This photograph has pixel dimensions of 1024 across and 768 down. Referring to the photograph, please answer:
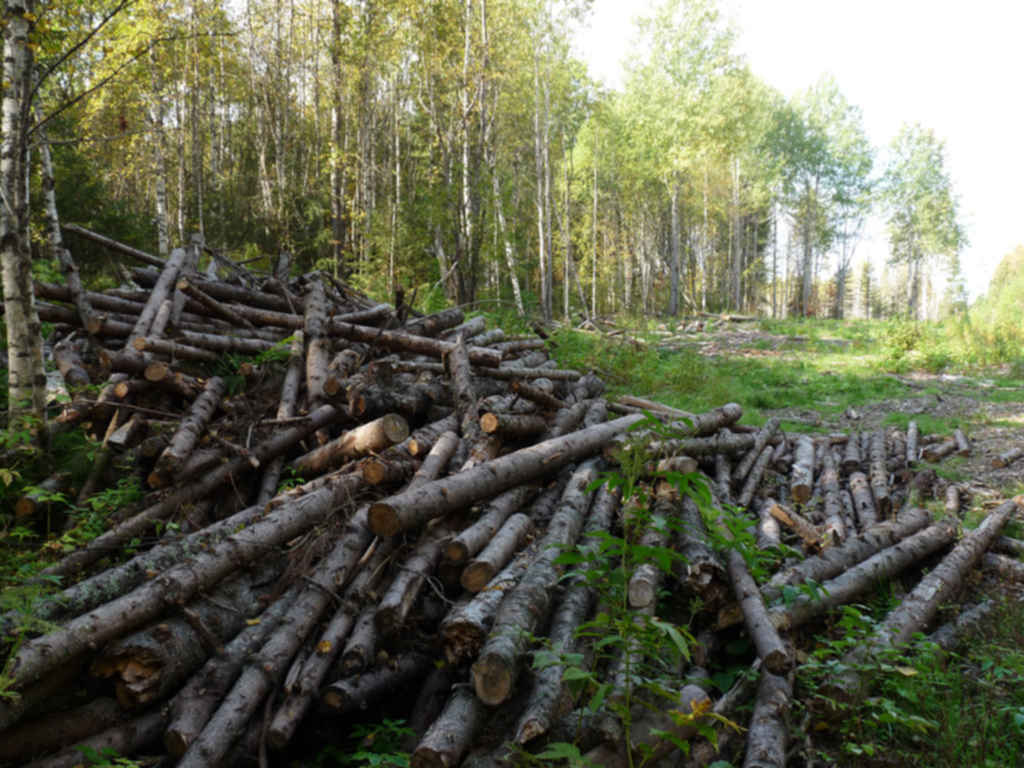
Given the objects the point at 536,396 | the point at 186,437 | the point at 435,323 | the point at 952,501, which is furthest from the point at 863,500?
the point at 186,437

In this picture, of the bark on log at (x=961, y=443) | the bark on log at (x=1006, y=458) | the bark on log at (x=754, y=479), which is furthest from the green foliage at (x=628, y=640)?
the bark on log at (x=961, y=443)

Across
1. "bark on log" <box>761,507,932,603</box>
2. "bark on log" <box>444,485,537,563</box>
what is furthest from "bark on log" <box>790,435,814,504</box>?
"bark on log" <box>444,485,537,563</box>

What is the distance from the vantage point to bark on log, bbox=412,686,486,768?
262 cm

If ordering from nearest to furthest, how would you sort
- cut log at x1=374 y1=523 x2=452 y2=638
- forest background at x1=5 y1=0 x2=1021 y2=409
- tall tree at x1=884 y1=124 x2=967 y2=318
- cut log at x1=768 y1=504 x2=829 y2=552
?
cut log at x1=374 y1=523 x2=452 y2=638, cut log at x1=768 y1=504 x2=829 y2=552, forest background at x1=5 y1=0 x2=1021 y2=409, tall tree at x1=884 y1=124 x2=967 y2=318

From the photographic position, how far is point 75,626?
10.2 ft

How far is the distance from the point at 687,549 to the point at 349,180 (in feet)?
78.8

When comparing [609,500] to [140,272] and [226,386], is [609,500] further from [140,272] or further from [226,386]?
[140,272]

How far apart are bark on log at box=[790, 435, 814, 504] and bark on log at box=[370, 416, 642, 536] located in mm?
2068

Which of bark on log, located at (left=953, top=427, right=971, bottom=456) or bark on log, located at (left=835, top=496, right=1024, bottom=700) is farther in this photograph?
bark on log, located at (left=953, top=427, right=971, bottom=456)

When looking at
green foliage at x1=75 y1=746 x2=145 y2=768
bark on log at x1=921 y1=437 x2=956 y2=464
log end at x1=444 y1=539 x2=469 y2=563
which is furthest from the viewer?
bark on log at x1=921 y1=437 x2=956 y2=464

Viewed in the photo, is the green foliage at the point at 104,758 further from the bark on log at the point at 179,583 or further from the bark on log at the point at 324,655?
the bark on log at the point at 324,655

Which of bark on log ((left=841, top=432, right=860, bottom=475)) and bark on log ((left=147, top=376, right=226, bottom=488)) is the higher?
bark on log ((left=147, top=376, right=226, bottom=488))

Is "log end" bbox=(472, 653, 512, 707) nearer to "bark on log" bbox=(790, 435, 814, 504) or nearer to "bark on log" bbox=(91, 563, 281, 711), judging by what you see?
"bark on log" bbox=(91, 563, 281, 711)

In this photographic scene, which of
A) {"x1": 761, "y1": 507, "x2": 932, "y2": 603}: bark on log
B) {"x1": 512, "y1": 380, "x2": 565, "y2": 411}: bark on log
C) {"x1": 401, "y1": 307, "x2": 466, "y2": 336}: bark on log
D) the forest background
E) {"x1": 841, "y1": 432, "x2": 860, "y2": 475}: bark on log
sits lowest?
{"x1": 761, "y1": 507, "x2": 932, "y2": 603}: bark on log
